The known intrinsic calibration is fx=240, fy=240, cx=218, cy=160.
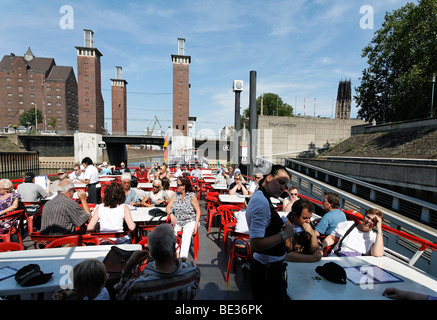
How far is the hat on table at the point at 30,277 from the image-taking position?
6.32ft

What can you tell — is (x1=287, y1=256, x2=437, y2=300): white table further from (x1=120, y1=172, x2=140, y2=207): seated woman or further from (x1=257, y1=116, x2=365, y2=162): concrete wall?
(x1=257, y1=116, x2=365, y2=162): concrete wall

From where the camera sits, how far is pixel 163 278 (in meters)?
1.68

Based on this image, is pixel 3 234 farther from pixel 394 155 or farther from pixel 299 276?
pixel 394 155

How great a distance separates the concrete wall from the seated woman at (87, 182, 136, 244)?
19845 millimetres

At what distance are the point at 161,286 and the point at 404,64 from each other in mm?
29797

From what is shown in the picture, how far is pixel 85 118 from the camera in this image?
5341 cm

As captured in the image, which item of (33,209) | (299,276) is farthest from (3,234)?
(299,276)

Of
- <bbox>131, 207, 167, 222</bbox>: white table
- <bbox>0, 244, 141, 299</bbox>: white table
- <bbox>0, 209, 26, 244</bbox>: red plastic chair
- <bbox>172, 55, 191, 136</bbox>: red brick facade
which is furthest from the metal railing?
<bbox>172, 55, 191, 136</bbox>: red brick facade

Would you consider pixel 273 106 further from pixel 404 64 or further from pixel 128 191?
pixel 128 191

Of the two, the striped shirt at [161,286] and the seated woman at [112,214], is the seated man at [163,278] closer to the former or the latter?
the striped shirt at [161,286]

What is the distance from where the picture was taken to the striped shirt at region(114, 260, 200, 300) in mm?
1628

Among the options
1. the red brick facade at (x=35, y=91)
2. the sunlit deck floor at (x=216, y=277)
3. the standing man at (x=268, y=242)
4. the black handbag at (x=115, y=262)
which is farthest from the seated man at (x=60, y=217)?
the red brick facade at (x=35, y=91)

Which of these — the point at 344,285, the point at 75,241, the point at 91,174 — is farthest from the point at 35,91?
the point at 344,285

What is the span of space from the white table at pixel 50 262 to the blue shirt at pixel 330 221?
2543 mm
